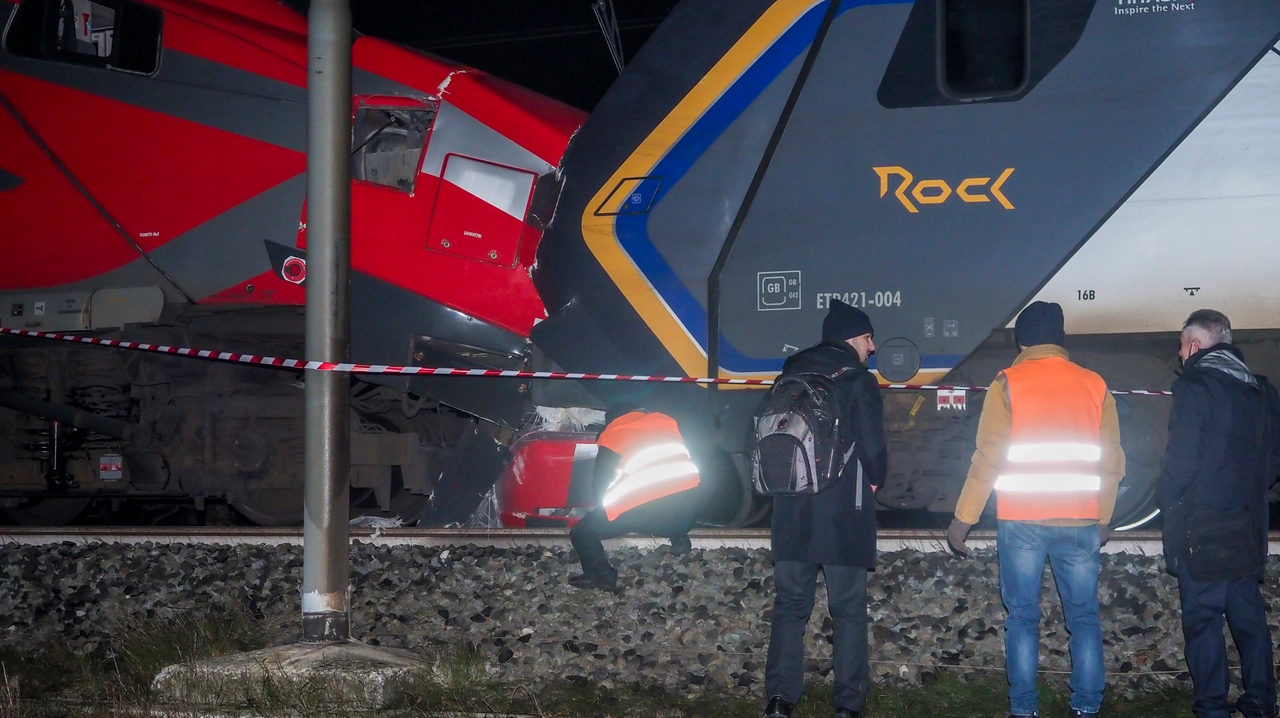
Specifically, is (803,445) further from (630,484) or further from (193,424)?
(193,424)

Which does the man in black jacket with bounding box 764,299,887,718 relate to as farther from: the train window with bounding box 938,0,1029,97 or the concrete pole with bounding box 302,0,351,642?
the train window with bounding box 938,0,1029,97

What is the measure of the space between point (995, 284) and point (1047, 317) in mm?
1592

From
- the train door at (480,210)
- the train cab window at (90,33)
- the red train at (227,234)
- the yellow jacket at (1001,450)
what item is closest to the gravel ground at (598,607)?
the yellow jacket at (1001,450)

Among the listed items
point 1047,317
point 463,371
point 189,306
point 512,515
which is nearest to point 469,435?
point 512,515

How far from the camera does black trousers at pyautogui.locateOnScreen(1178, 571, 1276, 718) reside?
3.96 metres

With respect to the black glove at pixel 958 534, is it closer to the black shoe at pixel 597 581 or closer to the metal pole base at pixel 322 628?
the black shoe at pixel 597 581

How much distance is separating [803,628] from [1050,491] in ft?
3.52

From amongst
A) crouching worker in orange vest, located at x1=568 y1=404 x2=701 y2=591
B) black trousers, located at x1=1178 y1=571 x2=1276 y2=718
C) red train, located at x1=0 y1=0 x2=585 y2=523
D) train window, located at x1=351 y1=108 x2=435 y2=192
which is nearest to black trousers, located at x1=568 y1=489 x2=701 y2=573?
crouching worker in orange vest, located at x1=568 y1=404 x2=701 y2=591

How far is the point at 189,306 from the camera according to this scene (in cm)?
731

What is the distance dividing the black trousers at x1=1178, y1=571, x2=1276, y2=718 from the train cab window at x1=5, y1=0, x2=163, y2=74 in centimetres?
680

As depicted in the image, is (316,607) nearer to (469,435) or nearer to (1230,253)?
(469,435)

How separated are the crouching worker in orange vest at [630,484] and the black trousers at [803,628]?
1116 mm

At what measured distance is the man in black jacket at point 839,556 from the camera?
13.8 feet

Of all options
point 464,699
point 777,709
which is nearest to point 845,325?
point 777,709
